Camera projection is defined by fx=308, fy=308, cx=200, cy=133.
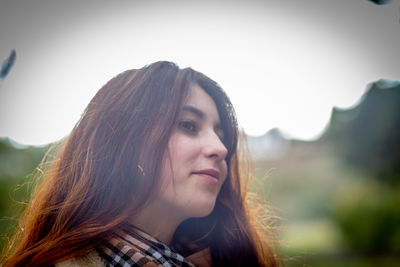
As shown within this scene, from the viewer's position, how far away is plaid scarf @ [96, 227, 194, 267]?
0.67 m

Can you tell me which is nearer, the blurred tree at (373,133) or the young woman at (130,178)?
the young woman at (130,178)

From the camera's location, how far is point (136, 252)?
2.23 ft

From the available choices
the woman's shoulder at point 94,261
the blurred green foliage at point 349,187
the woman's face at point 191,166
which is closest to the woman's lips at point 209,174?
the woman's face at point 191,166

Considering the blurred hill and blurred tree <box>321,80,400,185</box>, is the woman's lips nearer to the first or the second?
the blurred hill

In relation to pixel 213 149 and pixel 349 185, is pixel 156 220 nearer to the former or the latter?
pixel 213 149

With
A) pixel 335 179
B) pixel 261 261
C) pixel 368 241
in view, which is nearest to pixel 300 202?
pixel 335 179

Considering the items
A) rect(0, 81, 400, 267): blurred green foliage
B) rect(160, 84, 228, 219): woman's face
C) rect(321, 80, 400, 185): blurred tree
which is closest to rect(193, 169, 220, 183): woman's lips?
rect(160, 84, 228, 219): woman's face


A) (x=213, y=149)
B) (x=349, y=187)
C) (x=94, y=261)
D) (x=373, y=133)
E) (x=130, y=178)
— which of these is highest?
(x=373, y=133)

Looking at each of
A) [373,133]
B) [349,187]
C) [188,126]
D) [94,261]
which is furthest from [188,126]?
A: [373,133]

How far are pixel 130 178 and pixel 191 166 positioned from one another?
16 centimetres

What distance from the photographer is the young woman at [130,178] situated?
70 centimetres

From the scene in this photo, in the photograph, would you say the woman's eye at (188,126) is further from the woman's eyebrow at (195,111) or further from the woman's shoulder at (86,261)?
the woman's shoulder at (86,261)

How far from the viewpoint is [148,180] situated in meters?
0.75

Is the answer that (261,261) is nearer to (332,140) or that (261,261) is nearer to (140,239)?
(140,239)
